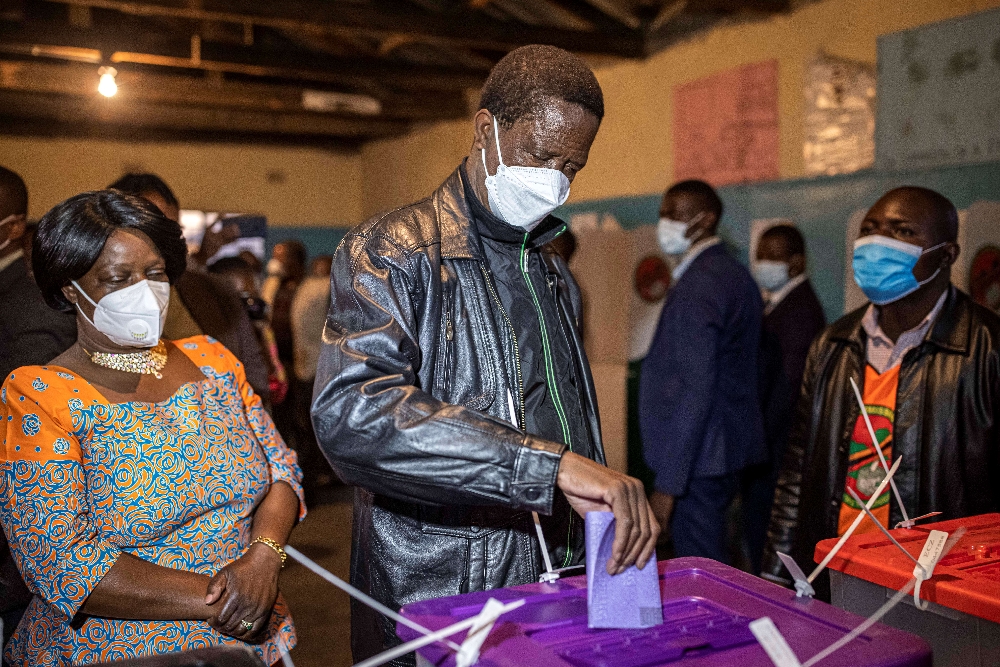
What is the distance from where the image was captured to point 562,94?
1511 mm

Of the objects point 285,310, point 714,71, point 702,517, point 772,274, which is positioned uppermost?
point 714,71

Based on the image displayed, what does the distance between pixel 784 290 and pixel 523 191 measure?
3372 mm

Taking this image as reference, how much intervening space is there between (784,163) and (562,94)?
3.81 meters

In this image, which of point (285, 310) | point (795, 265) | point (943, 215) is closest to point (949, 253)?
point (943, 215)

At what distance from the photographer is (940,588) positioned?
1489 mm

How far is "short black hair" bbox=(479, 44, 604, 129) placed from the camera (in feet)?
4.96

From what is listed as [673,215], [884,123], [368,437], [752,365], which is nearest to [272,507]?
[368,437]

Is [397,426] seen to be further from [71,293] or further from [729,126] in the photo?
[729,126]

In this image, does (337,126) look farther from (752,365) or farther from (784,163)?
(752,365)

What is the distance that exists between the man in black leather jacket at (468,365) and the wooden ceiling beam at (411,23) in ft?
14.7

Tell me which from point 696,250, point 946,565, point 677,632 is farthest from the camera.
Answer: point 696,250

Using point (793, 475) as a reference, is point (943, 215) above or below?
above

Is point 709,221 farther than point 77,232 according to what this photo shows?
Yes

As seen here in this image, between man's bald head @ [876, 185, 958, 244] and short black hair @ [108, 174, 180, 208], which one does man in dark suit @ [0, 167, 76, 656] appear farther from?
man's bald head @ [876, 185, 958, 244]
